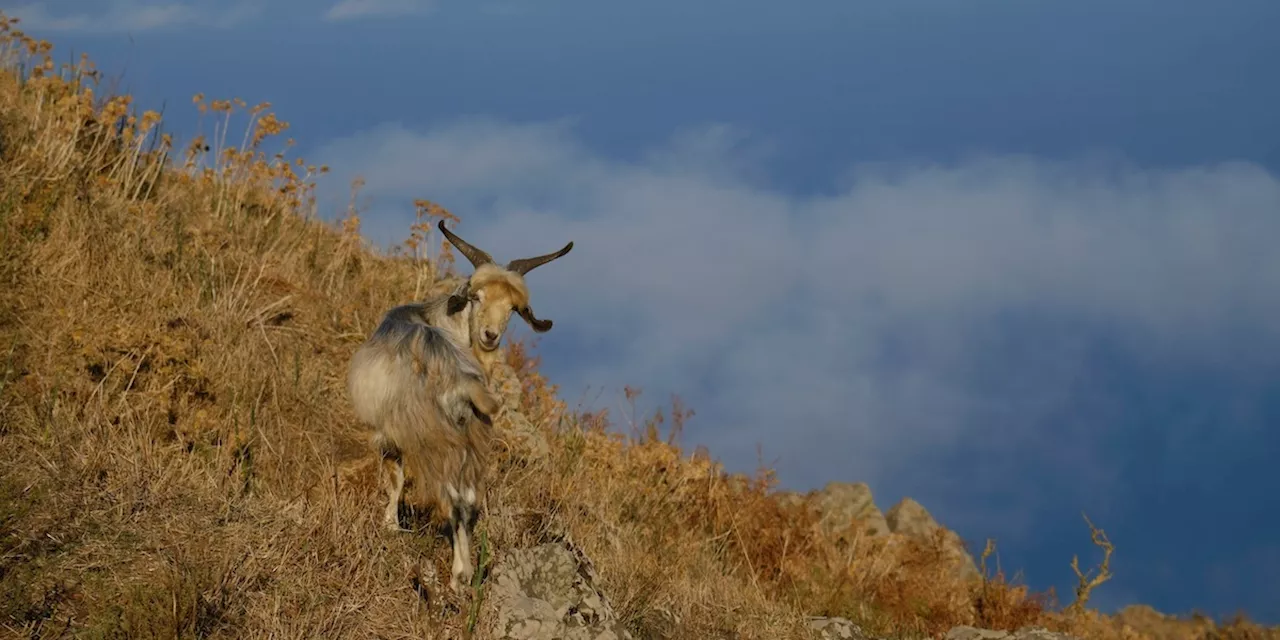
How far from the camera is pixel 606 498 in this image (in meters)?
9.90

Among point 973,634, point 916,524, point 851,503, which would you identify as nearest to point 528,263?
point 973,634

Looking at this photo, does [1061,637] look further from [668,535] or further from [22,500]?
[22,500]

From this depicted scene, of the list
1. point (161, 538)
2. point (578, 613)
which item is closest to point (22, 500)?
point (161, 538)

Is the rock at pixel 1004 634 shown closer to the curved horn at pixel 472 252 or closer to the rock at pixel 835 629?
the rock at pixel 835 629

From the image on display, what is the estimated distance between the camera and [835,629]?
28.8 ft

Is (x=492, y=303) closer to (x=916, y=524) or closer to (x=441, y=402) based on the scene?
(x=441, y=402)

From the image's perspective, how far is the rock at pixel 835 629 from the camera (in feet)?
28.5

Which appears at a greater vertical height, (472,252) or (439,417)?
(472,252)

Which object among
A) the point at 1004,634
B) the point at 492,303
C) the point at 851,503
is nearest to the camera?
the point at 492,303

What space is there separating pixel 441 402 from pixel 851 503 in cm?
944

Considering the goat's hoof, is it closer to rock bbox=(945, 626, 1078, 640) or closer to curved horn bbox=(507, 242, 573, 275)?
curved horn bbox=(507, 242, 573, 275)

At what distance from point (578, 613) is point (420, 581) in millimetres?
936

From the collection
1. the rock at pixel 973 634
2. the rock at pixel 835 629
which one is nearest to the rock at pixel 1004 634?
the rock at pixel 973 634

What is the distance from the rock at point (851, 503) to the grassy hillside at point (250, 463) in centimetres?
215
